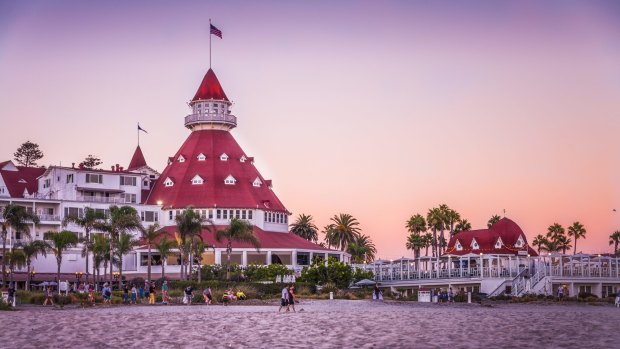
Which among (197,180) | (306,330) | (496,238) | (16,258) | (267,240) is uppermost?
(197,180)

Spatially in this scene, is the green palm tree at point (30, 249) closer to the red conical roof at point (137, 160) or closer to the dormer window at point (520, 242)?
the red conical roof at point (137, 160)

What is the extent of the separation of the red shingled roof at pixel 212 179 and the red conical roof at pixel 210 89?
4.48 meters

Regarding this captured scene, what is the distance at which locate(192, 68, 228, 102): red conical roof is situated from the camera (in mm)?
129625

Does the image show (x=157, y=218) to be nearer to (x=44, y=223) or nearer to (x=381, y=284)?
(x=44, y=223)

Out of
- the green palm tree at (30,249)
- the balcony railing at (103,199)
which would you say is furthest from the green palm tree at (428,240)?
the green palm tree at (30,249)

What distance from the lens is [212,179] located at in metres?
121

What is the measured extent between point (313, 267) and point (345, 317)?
149 feet

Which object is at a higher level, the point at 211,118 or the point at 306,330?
the point at 211,118

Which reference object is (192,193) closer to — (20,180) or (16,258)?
(20,180)

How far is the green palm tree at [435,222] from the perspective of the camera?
141750 mm

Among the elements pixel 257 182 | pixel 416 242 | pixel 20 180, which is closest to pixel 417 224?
pixel 416 242

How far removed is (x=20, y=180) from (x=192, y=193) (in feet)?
67.8

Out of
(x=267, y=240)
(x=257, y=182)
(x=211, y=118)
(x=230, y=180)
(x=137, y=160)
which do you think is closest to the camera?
(x=267, y=240)

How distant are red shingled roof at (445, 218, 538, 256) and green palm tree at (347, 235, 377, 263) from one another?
79.4 feet
